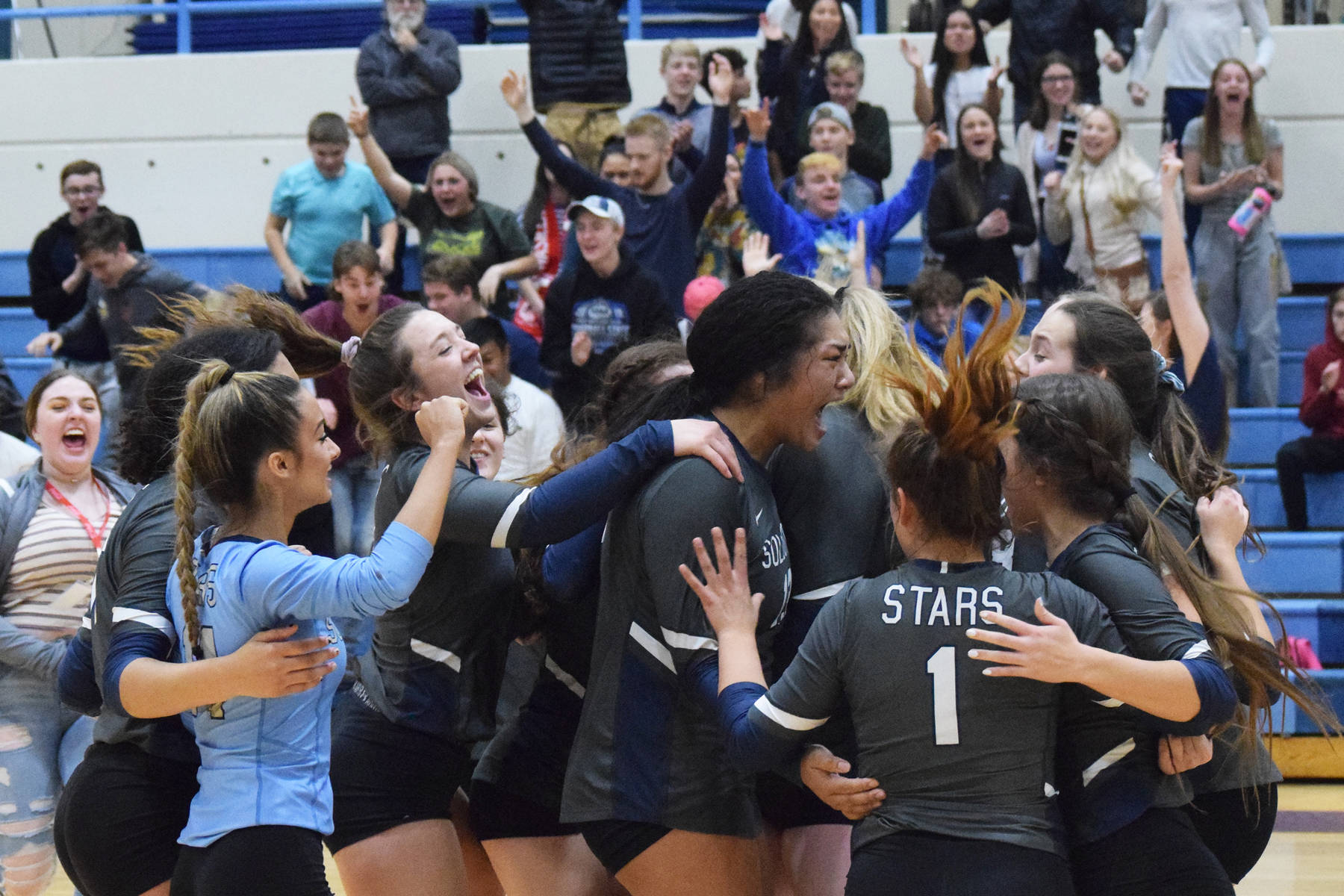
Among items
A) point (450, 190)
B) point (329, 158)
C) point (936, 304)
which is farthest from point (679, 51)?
point (936, 304)

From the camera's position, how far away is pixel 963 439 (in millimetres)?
2154

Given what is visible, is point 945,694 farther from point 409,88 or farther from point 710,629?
point 409,88

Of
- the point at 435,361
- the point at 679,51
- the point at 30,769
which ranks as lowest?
the point at 30,769

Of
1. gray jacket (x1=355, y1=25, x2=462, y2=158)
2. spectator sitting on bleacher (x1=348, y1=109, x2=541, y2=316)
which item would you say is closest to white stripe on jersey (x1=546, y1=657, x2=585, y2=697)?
spectator sitting on bleacher (x1=348, y1=109, x2=541, y2=316)

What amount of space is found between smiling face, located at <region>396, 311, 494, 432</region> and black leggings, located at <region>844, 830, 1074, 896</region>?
119 centimetres

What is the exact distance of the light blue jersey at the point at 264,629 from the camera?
2.30 meters

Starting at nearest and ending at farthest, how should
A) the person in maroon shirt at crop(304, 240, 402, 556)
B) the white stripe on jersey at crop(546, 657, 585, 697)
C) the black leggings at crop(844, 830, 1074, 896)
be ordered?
the black leggings at crop(844, 830, 1074, 896) < the white stripe on jersey at crop(546, 657, 585, 697) < the person in maroon shirt at crop(304, 240, 402, 556)

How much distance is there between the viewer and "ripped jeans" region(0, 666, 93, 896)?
12.3ft

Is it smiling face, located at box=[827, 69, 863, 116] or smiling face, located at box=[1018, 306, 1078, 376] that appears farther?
smiling face, located at box=[827, 69, 863, 116]

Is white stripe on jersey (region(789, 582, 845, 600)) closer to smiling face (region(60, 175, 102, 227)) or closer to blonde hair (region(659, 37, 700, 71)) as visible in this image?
blonde hair (region(659, 37, 700, 71))

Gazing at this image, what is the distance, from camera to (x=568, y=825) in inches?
116

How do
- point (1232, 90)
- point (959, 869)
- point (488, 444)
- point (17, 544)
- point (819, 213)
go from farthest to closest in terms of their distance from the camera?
point (1232, 90) < point (819, 213) < point (17, 544) < point (488, 444) < point (959, 869)

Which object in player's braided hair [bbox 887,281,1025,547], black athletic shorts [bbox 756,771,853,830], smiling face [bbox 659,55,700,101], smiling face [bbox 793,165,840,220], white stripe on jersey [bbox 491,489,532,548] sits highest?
smiling face [bbox 659,55,700,101]

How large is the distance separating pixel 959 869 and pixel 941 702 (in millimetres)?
237
